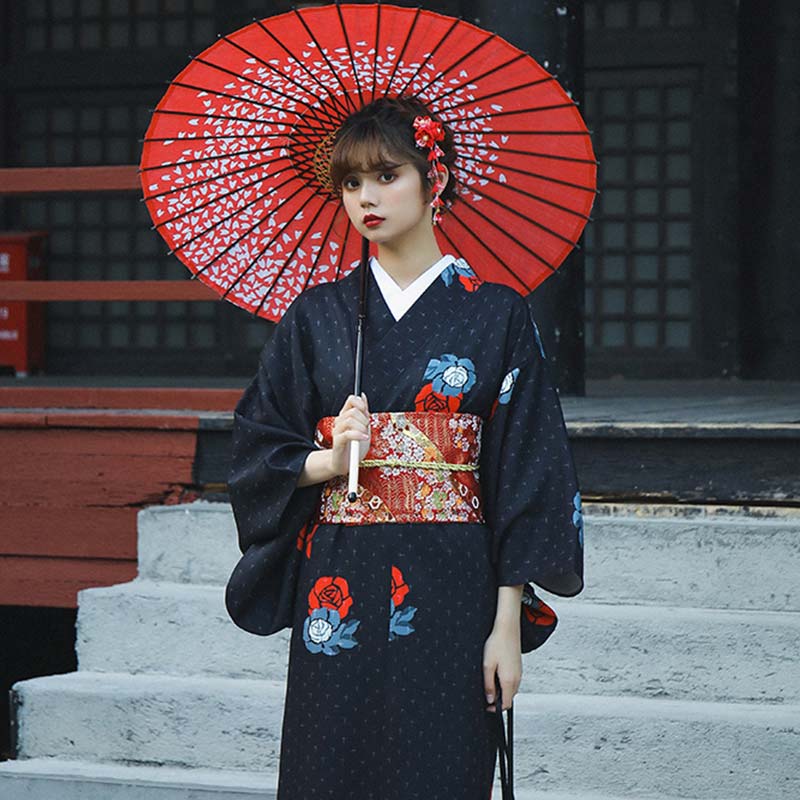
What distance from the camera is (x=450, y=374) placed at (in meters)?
2.62

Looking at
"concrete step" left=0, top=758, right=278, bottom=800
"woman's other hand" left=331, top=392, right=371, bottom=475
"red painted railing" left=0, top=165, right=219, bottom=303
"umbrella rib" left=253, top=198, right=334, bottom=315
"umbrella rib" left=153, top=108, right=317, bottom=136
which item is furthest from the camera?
"red painted railing" left=0, top=165, right=219, bottom=303

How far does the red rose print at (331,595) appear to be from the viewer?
8.50ft

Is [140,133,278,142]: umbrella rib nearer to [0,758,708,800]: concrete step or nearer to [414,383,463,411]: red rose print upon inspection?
[414,383,463,411]: red rose print

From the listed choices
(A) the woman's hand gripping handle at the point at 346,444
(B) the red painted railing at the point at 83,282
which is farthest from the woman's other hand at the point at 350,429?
(B) the red painted railing at the point at 83,282

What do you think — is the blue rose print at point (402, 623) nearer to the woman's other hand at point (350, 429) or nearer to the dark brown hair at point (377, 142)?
the woman's other hand at point (350, 429)

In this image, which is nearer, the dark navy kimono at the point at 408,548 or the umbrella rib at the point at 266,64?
the dark navy kimono at the point at 408,548

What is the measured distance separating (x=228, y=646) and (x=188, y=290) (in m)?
1.34

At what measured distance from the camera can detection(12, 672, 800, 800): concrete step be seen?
3643 millimetres

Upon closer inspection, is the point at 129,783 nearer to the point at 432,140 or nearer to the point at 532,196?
the point at 532,196

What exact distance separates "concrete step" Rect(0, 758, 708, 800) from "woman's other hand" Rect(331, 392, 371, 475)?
1.49 meters

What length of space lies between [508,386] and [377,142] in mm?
473

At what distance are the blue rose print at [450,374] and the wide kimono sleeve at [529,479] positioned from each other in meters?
0.06

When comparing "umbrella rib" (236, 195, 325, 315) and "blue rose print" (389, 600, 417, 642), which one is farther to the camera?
"umbrella rib" (236, 195, 325, 315)

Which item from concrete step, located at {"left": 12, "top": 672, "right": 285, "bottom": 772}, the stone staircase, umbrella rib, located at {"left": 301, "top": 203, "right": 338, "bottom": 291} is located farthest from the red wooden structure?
umbrella rib, located at {"left": 301, "top": 203, "right": 338, "bottom": 291}
